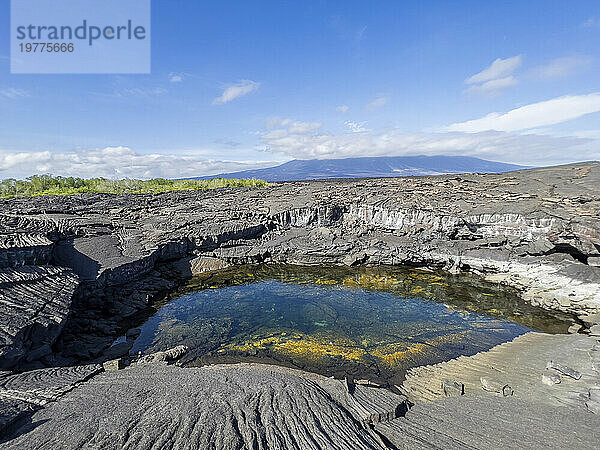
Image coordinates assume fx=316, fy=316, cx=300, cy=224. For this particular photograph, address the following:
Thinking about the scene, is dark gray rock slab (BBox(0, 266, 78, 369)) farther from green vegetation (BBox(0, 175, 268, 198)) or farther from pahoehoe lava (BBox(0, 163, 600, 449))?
green vegetation (BBox(0, 175, 268, 198))

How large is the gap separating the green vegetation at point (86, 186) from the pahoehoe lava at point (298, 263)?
22181 mm

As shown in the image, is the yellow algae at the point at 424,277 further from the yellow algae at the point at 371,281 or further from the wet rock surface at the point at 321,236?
the wet rock surface at the point at 321,236

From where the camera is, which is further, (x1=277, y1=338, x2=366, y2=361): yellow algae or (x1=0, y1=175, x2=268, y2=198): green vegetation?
(x1=0, y1=175, x2=268, y2=198): green vegetation

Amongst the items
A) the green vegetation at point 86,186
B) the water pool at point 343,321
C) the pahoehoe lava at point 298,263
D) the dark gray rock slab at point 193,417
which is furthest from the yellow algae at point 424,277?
the green vegetation at point 86,186

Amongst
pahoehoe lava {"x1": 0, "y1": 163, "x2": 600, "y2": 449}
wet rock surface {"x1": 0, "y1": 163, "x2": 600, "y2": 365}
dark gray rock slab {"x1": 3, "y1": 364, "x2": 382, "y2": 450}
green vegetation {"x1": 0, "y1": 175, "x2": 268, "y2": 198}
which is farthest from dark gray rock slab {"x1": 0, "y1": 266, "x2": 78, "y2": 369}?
green vegetation {"x1": 0, "y1": 175, "x2": 268, "y2": 198}

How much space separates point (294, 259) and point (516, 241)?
2070 centimetres

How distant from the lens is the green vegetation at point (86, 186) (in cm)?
6166

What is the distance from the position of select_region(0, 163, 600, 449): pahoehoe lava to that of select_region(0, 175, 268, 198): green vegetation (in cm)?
2218

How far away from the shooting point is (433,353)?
16625 mm

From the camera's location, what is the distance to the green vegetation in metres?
61.7

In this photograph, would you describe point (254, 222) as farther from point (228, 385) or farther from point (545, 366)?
point (545, 366)

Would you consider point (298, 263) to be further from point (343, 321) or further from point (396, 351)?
point (396, 351)

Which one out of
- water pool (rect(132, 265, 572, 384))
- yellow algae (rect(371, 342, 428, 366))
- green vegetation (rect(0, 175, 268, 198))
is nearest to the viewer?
yellow algae (rect(371, 342, 428, 366))

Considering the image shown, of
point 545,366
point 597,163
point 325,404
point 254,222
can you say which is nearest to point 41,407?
point 325,404
